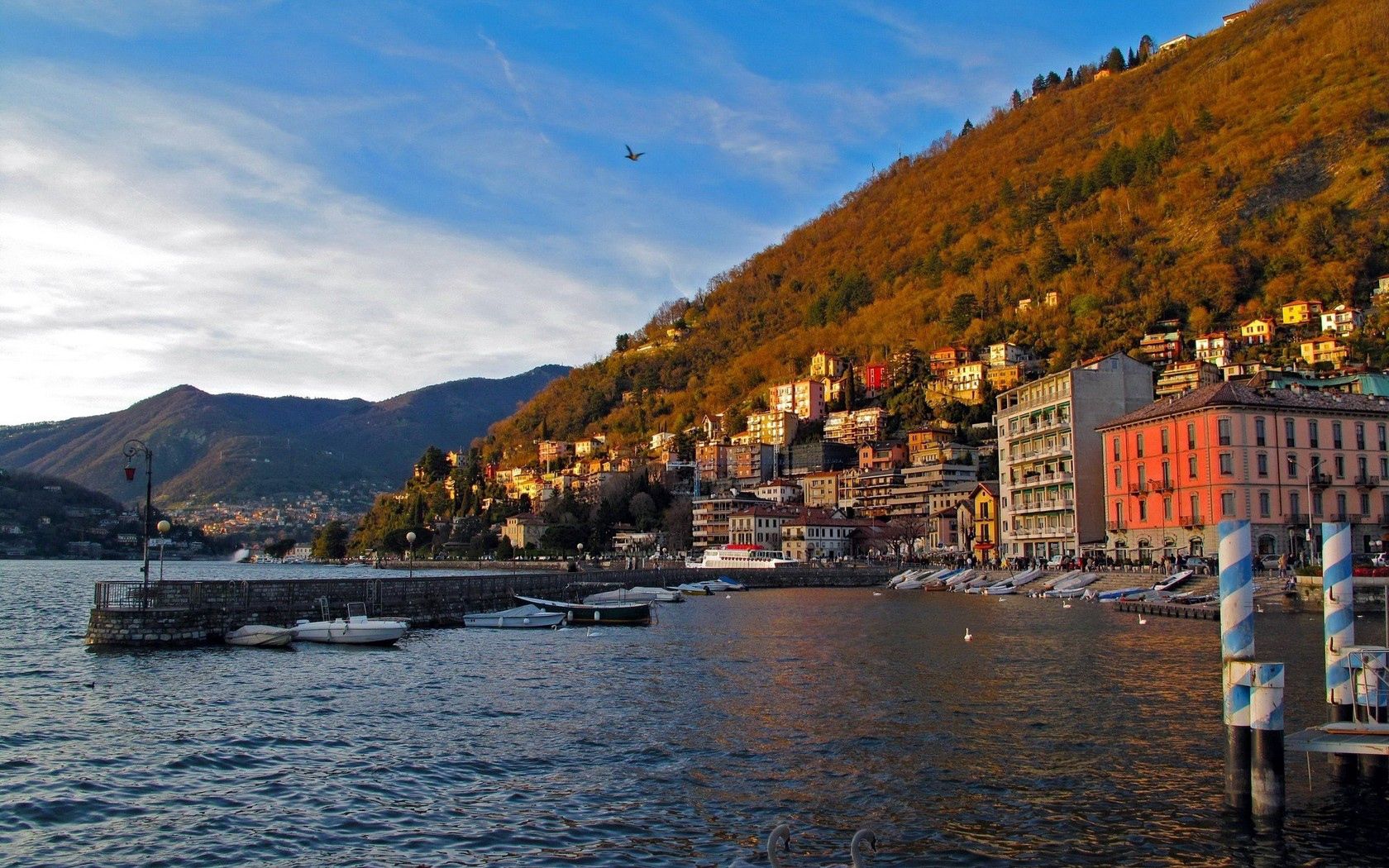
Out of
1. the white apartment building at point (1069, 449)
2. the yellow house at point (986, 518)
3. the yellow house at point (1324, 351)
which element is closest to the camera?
the white apartment building at point (1069, 449)

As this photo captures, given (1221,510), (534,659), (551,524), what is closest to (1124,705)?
(534,659)

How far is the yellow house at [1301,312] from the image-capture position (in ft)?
396

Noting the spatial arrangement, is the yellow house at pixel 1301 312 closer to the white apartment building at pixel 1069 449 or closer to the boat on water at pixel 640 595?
the white apartment building at pixel 1069 449

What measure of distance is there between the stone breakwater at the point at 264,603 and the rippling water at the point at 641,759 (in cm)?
159

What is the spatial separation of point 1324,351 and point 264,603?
11159 cm

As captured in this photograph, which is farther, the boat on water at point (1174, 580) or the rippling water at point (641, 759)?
the boat on water at point (1174, 580)

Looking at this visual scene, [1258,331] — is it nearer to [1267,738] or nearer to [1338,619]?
[1338,619]

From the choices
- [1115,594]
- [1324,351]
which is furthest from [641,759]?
[1324,351]

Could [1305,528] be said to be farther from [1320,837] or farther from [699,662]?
[1320,837]

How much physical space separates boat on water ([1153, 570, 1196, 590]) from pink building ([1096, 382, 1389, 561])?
6170mm

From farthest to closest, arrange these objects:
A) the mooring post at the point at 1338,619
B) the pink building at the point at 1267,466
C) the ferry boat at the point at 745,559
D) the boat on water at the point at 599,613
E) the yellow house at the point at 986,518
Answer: the ferry boat at the point at 745,559 → the yellow house at the point at 986,518 → the pink building at the point at 1267,466 → the boat on water at the point at 599,613 → the mooring post at the point at 1338,619

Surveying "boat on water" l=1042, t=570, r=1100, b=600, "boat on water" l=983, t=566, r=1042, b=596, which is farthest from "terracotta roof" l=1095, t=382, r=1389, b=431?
"boat on water" l=983, t=566, r=1042, b=596

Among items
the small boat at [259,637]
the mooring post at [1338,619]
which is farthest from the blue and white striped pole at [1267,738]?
the small boat at [259,637]

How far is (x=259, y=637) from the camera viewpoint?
118 feet
